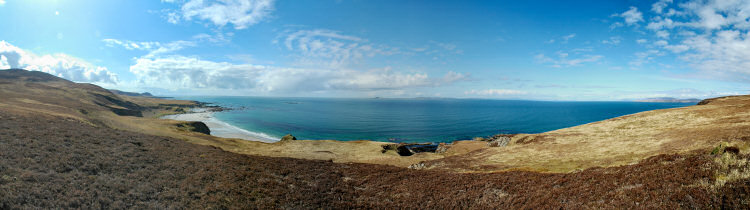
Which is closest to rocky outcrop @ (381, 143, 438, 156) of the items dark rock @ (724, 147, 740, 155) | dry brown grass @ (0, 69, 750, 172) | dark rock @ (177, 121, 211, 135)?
dry brown grass @ (0, 69, 750, 172)

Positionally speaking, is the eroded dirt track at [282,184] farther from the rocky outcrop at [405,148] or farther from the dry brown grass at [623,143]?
the rocky outcrop at [405,148]

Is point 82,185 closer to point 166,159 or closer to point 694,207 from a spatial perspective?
point 166,159

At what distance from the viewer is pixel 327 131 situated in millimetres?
107438

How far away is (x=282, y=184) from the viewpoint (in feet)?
55.1

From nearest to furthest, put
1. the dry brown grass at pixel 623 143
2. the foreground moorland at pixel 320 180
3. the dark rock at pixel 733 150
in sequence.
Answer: the foreground moorland at pixel 320 180 < the dark rock at pixel 733 150 < the dry brown grass at pixel 623 143

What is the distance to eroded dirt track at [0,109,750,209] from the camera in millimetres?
10391

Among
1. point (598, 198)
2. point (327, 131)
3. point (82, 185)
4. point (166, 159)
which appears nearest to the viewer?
point (598, 198)

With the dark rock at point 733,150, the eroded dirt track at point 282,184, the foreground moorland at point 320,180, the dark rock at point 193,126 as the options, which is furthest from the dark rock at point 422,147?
the dark rock at point 733,150

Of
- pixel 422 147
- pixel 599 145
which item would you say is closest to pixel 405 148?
pixel 422 147

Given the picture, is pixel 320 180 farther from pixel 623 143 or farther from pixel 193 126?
pixel 193 126

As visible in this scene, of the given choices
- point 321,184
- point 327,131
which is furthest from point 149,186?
point 327,131

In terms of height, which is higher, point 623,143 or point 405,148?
point 623,143

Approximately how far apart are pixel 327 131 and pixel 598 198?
100715 millimetres

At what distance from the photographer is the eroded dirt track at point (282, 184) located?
10391mm
